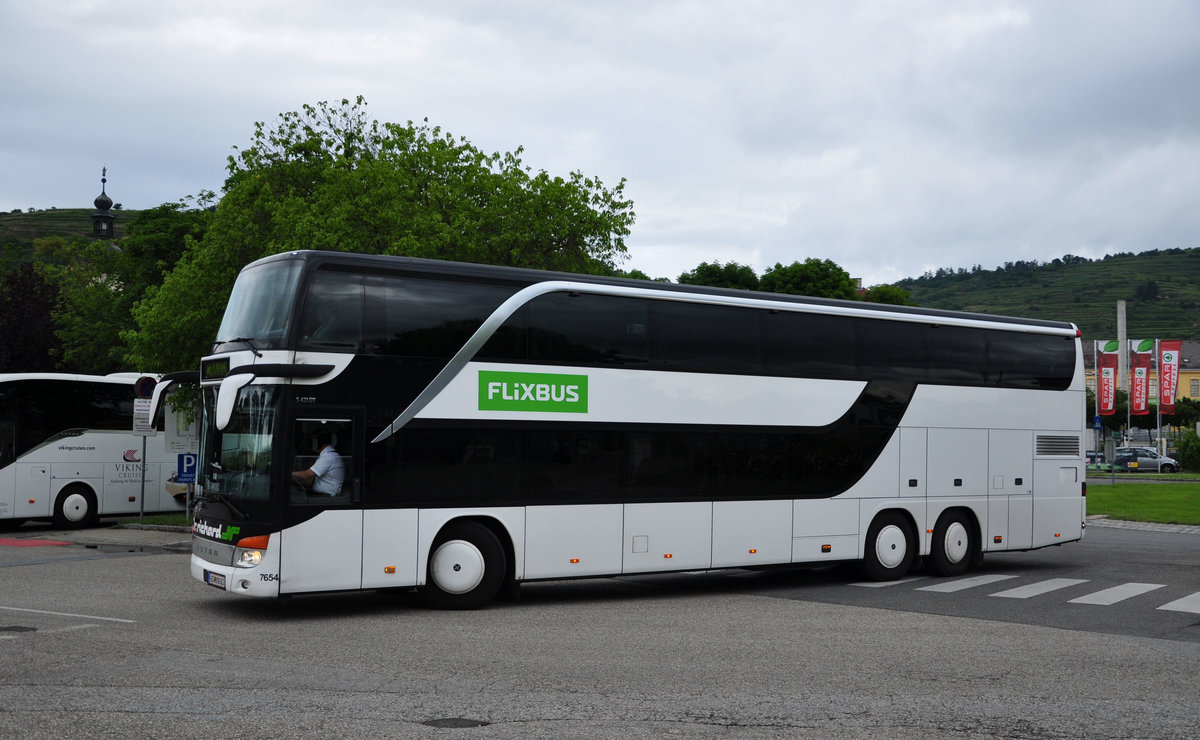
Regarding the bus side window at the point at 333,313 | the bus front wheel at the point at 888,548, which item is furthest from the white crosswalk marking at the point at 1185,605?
the bus side window at the point at 333,313

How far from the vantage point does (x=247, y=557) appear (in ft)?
40.9

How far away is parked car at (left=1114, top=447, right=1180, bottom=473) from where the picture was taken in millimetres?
67438

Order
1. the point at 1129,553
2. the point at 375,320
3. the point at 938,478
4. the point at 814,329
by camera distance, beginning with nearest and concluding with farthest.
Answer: the point at 375,320
the point at 814,329
the point at 938,478
the point at 1129,553

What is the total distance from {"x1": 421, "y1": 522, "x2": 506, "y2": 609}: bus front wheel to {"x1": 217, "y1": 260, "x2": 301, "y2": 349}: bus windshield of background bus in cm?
290

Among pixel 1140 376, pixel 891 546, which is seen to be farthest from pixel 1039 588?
pixel 1140 376

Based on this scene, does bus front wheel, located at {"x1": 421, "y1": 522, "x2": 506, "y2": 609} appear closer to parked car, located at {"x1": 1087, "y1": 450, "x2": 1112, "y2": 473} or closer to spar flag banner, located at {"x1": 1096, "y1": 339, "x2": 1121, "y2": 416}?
spar flag banner, located at {"x1": 1096, "y1": 339, "x2": 1121, "y2": 416}

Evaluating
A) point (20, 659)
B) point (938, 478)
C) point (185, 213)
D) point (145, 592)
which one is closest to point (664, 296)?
point (938, 478)

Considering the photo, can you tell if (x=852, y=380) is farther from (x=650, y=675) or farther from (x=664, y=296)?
(x=650, y=675)

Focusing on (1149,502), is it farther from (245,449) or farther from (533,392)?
(245,449)

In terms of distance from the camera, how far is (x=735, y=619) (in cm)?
1321

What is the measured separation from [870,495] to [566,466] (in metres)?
5.08

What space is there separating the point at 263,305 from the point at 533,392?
315cm

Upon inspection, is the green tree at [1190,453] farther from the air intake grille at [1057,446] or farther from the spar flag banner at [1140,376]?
the air intake grille at [1057,446]

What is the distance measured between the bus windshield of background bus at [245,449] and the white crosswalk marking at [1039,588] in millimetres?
9363
